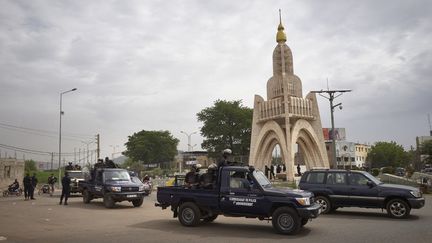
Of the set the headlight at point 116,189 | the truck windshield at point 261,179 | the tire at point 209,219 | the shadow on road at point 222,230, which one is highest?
the truck windshield at point 261,179

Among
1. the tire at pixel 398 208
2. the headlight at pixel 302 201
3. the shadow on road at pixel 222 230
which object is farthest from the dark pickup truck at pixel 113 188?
A: the tire at pixel 398 208

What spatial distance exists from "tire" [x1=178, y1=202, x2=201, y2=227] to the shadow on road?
18cm

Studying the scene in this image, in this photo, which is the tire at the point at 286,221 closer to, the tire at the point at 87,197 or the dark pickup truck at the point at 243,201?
the dark pickup truck at the point at 243,201

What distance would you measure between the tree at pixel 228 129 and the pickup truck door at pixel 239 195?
6005cm

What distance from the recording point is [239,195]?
37.0 ft

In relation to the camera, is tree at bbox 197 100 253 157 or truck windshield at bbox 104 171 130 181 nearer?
truck windshield at bbox 104 171 130 181

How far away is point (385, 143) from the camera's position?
98688 millimetres

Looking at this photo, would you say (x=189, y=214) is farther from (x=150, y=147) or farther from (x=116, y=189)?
(x=150, y=147)

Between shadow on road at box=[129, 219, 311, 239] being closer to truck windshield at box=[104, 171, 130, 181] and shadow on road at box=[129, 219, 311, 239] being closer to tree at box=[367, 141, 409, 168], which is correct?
truck windshield at box=[104, 171, 130, 181]

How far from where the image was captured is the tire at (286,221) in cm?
1048

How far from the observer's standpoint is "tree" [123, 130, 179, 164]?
342ft

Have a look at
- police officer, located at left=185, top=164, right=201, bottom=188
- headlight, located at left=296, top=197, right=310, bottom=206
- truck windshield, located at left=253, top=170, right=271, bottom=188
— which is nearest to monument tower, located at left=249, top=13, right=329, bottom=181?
police officer, located at left=185, top=164, right=201, bottom=188

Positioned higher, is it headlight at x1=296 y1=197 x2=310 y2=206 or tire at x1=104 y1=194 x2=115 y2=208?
headlight at x1=296 y1=197 x2=310 y2=206

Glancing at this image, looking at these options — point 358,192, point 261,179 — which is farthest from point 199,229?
point 358,192
